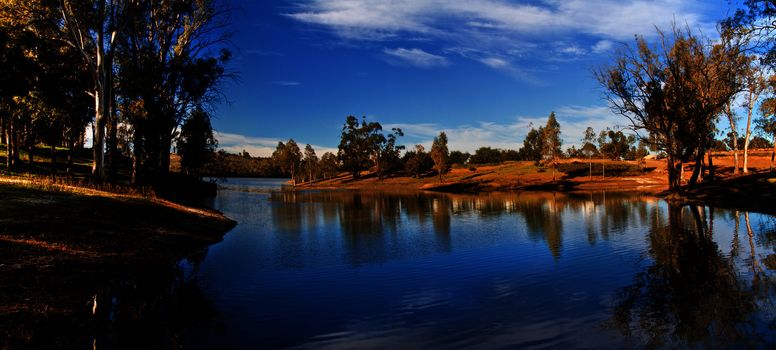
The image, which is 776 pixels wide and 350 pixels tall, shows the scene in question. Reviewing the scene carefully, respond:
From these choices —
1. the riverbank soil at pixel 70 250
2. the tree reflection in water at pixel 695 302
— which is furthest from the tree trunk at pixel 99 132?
the tree reflection in water at pixel 695 302

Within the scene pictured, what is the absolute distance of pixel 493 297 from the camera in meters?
15.2

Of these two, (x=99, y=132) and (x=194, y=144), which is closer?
(x=99, y=132)

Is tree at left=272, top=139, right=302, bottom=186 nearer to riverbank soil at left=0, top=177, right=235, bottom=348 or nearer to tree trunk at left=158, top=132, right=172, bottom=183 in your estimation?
tree trunk at left=158, top=132, right=172, bottom=183

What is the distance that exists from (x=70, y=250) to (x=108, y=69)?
25490 mm

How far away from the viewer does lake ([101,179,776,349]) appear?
1146 centimetres

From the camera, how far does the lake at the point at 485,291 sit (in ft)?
37.6

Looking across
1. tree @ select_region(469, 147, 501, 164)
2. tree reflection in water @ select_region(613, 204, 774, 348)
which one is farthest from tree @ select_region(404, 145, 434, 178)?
tree reflection in water @ select_region(613, 204, 774, 348)

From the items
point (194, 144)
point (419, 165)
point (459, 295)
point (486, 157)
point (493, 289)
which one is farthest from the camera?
point (486, 157)

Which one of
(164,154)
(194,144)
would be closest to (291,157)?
(194,144)

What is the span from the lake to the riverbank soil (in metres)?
1.97

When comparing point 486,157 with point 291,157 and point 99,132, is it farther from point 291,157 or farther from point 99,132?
point 99,132

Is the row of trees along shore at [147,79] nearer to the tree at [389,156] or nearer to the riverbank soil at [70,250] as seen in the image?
the riverbank soil at [70,250]

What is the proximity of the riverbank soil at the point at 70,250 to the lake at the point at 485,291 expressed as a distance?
1974 mm

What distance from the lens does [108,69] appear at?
3531 centimetres
